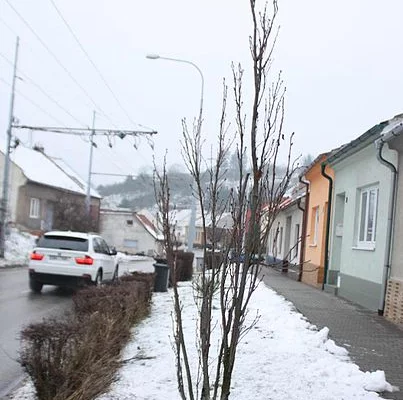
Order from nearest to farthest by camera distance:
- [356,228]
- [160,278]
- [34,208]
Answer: [356,228], [160,278], [34,208]

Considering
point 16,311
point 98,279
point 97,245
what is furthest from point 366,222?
point 16,311

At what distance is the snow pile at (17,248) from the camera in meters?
26.5

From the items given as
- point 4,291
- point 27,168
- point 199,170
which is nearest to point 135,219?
point 27,168

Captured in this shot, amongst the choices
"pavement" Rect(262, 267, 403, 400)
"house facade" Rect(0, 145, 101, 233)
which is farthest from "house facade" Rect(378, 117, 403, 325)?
"house facade" Rect(0, 145, 101, 233)

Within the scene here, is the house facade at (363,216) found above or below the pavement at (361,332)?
above

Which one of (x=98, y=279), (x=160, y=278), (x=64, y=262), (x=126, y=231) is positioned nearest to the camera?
(x=64, y=262)

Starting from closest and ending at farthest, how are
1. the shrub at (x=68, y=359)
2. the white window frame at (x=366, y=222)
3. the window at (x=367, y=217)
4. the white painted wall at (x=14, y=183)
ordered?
the shrub at (x=68, y=359), the white window frame at (x=366, y=222), the window at (x=367, y=217), the white painted wall at (x=14, y=183)

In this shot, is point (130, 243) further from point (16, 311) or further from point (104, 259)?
point (16, 311)

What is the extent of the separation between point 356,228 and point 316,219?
567cm

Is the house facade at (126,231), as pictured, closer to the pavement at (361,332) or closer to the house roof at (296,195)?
the house roof at (296,195)

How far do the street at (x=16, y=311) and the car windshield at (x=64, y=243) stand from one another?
48.3 inches

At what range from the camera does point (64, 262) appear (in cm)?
1445

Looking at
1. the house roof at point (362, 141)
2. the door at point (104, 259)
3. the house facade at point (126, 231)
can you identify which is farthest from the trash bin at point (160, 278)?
the house facade at point (126, 231)

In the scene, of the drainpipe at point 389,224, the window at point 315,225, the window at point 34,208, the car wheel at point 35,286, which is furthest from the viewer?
the window at point 34,208
